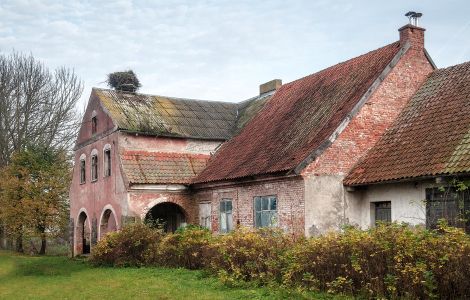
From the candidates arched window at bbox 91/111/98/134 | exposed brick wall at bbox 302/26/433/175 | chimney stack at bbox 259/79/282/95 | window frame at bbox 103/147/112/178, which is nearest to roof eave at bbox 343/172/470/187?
exposed brick wall at bbox 302/26/433/175

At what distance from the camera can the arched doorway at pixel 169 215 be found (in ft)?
79.3

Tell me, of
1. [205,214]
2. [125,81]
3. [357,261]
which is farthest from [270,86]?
[357,261]

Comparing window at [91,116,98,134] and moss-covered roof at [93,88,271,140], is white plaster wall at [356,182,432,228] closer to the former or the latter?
moss-covered roof at [93,88,271,140]

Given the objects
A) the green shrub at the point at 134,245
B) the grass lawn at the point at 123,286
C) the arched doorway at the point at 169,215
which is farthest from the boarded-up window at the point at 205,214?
the grass lawn at the point at 123,286

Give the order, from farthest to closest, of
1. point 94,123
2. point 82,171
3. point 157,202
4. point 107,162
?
point 82,171
point 94,123
point 107,162
point 157,202

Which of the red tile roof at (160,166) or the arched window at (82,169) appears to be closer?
the red tile roof at (160,166)

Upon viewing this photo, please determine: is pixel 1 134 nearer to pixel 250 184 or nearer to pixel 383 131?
pixel 250 184

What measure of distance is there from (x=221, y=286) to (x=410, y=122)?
8732 mm

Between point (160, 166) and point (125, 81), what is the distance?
21.1 ft

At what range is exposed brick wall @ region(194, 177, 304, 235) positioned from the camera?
56.5 feet

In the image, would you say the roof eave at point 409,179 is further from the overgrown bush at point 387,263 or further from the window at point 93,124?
the window at point 93,124

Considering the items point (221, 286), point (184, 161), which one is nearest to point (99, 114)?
point (184, 161)

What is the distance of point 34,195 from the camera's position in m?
31.0

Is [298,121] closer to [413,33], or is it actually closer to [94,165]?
[413,33]
